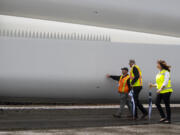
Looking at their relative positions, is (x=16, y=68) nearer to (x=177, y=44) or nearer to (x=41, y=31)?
(x=41, y=31)

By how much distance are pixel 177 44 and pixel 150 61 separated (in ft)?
6.38

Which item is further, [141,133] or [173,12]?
[173,12]

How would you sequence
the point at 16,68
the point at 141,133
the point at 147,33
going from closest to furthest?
the point at 141,133
the point at 16,68
the point at 147,33

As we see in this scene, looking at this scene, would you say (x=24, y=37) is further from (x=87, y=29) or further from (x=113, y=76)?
(x=113, y=76)

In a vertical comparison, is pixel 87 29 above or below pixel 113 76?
above

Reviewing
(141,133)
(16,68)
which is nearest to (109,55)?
(16,68)

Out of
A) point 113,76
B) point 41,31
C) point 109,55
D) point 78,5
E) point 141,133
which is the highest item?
point 78,5

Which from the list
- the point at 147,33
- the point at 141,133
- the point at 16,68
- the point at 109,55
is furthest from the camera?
the point at 147,33

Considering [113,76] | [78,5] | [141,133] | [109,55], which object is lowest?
[141,133]

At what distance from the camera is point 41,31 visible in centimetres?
1064

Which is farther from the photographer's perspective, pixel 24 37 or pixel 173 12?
pixel 173 12

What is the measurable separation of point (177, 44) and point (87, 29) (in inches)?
152

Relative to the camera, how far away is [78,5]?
35.2ft

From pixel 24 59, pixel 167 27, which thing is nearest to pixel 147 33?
pixel 167 27
